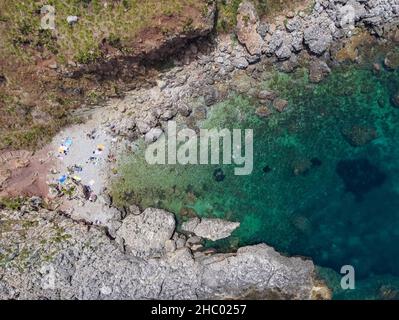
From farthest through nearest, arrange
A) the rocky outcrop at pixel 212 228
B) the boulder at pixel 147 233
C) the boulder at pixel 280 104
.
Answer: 1. the boulder at pixel 280 104
2. the rocky outcrop at pixel 212 228
3. the boulder at pixel 147 233

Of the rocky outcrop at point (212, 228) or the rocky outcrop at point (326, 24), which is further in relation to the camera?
the rocky outcrop at point (326, 24)

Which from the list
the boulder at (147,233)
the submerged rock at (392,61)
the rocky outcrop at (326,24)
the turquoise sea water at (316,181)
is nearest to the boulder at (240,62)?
the rocky outcrop at (326,24)

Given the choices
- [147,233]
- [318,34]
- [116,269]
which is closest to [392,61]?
[318,34]

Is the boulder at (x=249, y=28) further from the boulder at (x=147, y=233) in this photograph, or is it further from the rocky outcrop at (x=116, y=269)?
the rocky outcrop at (x=116, y=269)

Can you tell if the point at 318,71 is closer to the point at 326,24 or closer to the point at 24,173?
A: the point at 326,24

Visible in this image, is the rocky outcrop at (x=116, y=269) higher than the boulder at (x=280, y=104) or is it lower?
lower

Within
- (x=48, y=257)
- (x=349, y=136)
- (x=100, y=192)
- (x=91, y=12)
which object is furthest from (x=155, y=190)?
(x=349, y=136)

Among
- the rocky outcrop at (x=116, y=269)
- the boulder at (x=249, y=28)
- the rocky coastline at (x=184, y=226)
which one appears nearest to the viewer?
the rocky outcrop at (x=116, y=269)

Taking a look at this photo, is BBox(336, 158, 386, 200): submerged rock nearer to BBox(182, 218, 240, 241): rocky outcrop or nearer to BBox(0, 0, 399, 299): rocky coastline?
BBox(0, 0, 399, 299): rocky coastline
